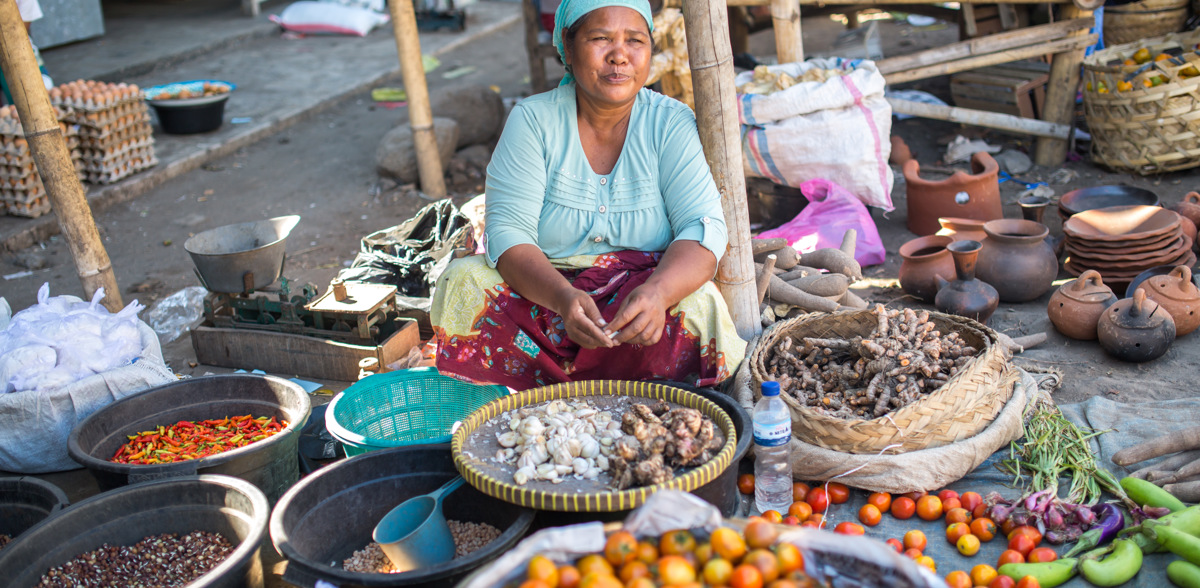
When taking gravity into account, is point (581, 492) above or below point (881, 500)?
above

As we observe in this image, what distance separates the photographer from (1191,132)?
4883 mm

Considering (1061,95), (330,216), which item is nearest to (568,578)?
(330,216)

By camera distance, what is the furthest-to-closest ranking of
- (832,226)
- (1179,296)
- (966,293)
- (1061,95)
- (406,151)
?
(406,151) → (1061,95) → (832,226) → (966,293) → (1179,296)

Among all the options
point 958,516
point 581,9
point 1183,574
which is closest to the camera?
point 1183,574

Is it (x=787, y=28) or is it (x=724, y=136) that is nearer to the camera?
(x=724, y=136)

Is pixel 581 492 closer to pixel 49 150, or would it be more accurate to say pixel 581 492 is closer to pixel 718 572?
pixel 718 572

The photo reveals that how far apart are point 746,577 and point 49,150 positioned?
11.3 ft

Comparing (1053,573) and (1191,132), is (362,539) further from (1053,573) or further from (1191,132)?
(1191,132)

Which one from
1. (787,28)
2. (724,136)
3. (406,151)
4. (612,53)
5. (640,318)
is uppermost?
(612,53)

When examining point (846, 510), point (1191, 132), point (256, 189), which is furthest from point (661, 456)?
point (256, 189)

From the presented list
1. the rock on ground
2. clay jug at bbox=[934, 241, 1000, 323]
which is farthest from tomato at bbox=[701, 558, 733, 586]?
the rock on ground

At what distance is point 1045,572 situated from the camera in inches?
80.0

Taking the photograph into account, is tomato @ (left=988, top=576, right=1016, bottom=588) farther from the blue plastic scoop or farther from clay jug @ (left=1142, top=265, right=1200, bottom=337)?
clay jug @ (left=1142, top=265, right=1200, bottom=337)

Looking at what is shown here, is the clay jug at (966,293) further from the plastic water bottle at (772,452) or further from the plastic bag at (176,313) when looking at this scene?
the plastic bag at (176,313)
